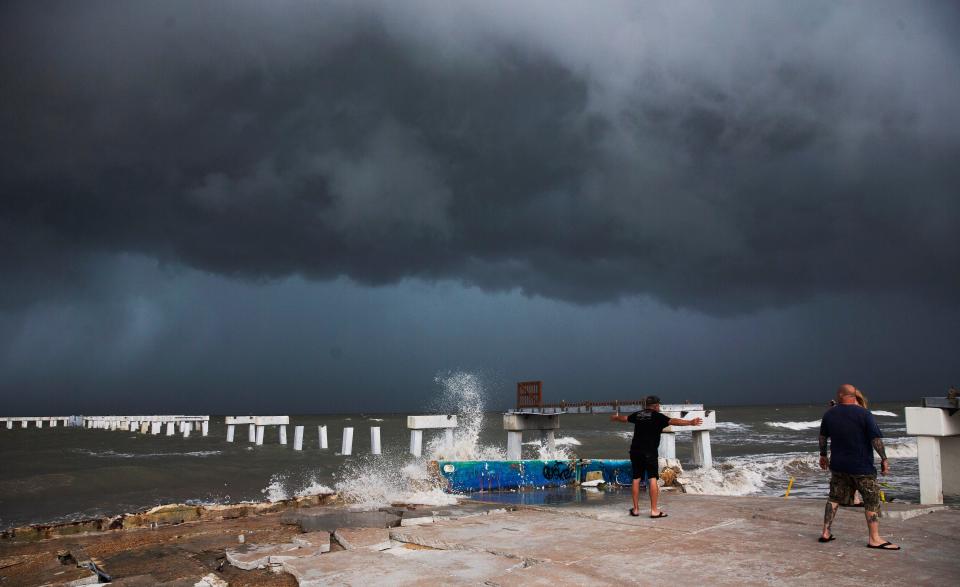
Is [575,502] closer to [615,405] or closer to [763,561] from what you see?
[763,561]

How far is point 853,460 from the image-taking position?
7.01m

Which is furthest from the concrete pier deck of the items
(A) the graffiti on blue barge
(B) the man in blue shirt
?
(A) the graffiti on blue barge

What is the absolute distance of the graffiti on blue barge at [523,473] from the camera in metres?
13.5

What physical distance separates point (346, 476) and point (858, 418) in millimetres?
20946

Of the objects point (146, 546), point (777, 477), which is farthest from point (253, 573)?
point (777, 477)

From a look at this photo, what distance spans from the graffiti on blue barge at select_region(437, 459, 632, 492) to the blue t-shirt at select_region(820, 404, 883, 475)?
750 centimetres

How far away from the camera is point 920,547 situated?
6809 mm

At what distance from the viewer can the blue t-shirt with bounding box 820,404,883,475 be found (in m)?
6.98

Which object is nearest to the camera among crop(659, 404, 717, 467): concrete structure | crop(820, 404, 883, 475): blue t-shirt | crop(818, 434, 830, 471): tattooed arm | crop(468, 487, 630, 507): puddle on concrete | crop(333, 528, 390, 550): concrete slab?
crop(820, 404, 883, 475): blue t-shirt

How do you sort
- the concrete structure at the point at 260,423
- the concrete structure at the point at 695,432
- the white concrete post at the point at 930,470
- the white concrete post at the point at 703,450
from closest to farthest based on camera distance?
the white concrete post at the point at 930,470
the concrete structure at the point at 695,432
the white concrete post at the point at 703,450
the concrete structure at the point at 260,423

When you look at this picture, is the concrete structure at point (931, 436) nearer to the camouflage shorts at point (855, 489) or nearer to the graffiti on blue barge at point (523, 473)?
the graffiti on blue barge at point (523, 473)

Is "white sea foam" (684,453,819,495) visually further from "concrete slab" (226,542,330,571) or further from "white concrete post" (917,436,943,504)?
"concrete slab" (226,542,330,571)

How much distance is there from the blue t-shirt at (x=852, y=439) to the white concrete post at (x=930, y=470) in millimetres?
6320

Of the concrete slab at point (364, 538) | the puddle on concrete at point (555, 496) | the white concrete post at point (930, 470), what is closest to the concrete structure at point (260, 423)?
the puddle on concrete at point (555, 496)
